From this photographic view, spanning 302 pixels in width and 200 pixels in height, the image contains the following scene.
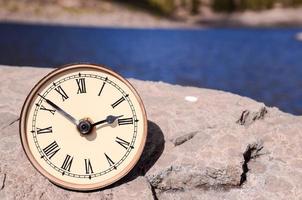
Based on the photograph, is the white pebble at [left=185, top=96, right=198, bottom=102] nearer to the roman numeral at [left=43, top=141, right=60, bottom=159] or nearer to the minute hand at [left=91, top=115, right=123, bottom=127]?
the minute hand at [left=91, top=115, right=123, bottom=127]

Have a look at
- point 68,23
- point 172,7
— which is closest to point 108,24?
point 68,23

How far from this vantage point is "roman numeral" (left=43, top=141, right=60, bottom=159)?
5371mm

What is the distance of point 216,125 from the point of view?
6359mm

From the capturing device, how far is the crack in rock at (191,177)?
5.74m

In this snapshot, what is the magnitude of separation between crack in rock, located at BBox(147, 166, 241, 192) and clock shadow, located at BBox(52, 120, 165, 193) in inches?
8.2

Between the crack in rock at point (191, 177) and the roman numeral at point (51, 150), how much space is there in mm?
1201

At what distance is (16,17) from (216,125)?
68976 mm

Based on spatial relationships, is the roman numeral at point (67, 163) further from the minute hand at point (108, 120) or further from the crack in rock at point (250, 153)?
the crack in rock at point (250, 153)

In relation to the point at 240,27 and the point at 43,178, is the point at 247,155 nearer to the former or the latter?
the point at 43,178

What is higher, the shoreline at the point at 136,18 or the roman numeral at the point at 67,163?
the roman numeral at the point at 67,163

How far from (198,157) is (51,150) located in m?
1.79

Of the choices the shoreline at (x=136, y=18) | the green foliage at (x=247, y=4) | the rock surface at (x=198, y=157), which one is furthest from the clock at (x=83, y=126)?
the green foliage at (x=247, y=4)

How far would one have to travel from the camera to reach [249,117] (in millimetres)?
6723

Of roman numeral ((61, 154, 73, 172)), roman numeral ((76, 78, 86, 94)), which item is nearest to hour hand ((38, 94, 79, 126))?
roman numeral ((76, 78, 86, 94))
